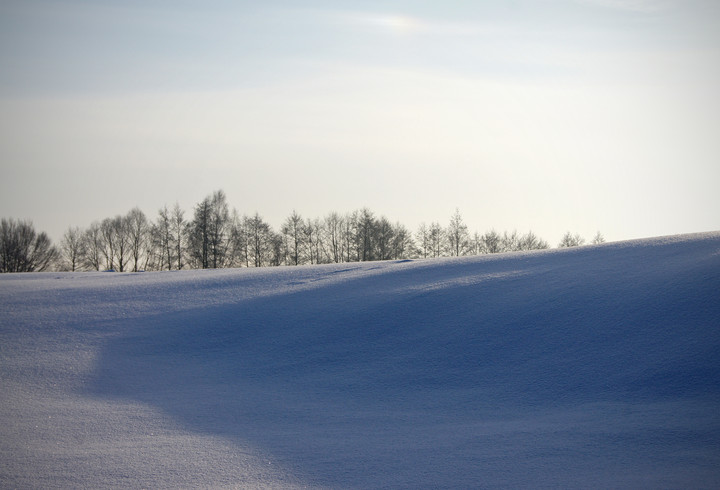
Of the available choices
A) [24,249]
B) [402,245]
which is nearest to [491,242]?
[402,245]

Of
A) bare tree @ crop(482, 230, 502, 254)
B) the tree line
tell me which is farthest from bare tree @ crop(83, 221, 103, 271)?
bare tree @ crop(482, 230, 502, 254)

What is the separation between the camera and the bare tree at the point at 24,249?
56.9 meters

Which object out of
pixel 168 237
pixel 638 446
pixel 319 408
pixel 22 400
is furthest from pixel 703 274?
pixel 168 237

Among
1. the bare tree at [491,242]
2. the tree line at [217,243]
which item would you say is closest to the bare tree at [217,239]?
Answer: the tree line at [217,243]

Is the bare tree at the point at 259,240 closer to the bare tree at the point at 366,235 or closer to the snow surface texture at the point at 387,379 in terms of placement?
the bare tree at the point at 366,235

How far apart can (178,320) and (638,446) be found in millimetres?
11471

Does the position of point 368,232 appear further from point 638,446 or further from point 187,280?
point 638,446

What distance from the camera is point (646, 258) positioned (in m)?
14.9

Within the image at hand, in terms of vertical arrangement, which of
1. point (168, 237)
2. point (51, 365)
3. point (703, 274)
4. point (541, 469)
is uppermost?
point (168, 237)

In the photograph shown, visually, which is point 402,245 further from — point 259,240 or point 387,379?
point 387,379

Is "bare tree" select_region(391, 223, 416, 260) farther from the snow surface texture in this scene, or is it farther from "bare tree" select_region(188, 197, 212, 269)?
the snow surface texture

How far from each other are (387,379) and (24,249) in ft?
196

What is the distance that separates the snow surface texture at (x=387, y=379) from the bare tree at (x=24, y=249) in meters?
46.4

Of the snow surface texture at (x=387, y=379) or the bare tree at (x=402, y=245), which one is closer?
the snow surface texture at (x=387, y=379)
